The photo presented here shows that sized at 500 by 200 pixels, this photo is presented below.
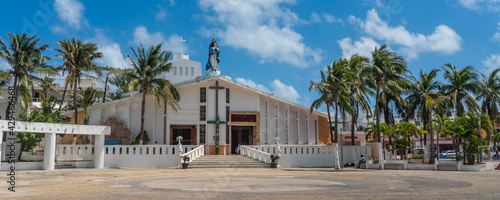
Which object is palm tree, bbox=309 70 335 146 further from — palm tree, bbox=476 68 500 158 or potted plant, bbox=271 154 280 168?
palm tree, bbox=476 68 500 158

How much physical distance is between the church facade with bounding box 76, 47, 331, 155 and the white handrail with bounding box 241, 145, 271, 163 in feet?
7.17

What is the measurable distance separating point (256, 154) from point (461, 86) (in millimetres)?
17201

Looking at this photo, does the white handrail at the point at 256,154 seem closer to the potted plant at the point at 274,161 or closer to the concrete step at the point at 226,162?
the concrete step at the point at 226,162

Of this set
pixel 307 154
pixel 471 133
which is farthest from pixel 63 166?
pixel 471 133

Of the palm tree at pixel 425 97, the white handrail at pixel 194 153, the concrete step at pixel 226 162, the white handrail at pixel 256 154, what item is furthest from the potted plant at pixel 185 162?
the palm tree at pixel 425 97

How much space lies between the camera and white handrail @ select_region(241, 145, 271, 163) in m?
30.1

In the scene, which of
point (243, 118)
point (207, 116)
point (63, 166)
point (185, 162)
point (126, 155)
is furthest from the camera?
point (243, 118)

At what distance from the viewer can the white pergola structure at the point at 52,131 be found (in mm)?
23719

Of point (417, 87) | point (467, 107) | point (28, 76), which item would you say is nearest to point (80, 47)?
point (28, 76)

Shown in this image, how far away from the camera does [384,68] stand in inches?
1126

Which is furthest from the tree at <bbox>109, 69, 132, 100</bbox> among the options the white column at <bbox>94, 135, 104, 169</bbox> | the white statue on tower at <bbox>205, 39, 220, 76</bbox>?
the white column at <bbox>94, 135, 104, 169</bbox>

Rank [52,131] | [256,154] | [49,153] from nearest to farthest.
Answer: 1. [52,131]
2. [49,153]
3. [256,154]

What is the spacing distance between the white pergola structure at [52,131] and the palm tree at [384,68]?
18503mm

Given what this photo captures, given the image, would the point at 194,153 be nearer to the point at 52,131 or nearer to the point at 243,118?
the point at 243,118
